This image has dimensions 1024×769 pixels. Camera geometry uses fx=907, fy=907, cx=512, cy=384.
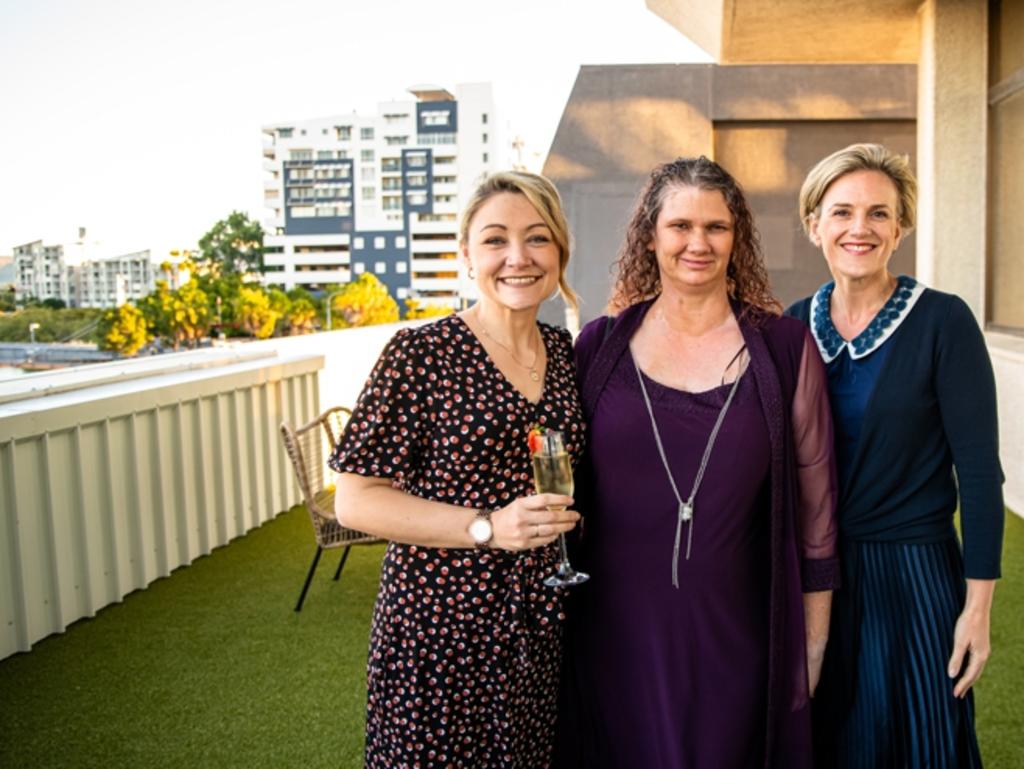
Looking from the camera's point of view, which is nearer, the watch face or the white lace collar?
the watch face

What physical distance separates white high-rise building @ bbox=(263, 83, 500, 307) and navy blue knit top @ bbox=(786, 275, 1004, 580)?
117554 mm

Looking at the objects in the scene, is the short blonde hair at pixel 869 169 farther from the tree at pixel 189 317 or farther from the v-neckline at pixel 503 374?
the tree at pixel 189 317

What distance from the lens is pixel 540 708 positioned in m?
1.85

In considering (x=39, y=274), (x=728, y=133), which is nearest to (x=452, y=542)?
(x=39, y=274)

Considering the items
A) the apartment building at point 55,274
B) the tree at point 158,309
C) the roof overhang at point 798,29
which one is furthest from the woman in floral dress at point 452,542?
the tree at point 158,309

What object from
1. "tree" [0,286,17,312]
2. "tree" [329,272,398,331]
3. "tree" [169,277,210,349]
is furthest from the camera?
"tree" [329,272,398,331]

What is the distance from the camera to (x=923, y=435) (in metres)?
1.87

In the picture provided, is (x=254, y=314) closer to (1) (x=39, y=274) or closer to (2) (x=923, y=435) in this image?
(1) (x=39, y=274)

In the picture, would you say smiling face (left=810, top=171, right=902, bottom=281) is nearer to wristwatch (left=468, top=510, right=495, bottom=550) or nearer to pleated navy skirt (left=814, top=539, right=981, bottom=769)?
pleated navy skirt (left=814, top=539, right=981, bottom=769)

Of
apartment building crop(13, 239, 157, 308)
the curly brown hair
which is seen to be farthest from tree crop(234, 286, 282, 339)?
the curly brown hair

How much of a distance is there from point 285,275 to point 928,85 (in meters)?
121

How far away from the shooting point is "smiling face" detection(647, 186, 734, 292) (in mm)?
1883

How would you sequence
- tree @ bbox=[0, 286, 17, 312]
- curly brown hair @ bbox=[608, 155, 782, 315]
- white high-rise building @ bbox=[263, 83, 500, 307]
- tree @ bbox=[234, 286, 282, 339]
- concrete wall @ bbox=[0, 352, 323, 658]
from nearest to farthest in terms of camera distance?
curly brown hair @ bbox=[608, 155, 782, 315] < concrete wall @ bbox=[0, 352, 323, 658] < tree @ bbox=[0, 286, 17, 312] < tree @ bbox=[234, 286, 282, 339] < white high-rise building @ bbox=[263, 83, 500, 307]

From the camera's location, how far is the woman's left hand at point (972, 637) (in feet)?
6.11
